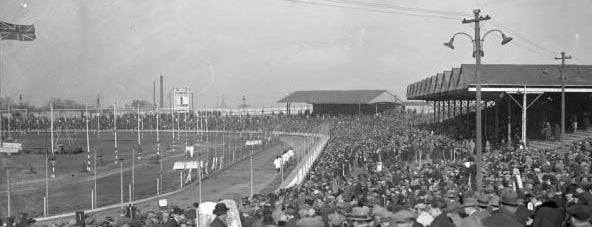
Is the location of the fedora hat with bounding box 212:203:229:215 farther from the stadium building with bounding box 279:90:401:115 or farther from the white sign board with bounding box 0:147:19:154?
the stadium building with bounding box 279:90:401:115

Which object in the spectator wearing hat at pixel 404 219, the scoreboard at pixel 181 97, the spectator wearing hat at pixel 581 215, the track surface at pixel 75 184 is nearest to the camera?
the spectator wearing hat at pixel 581 215

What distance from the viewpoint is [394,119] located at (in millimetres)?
63375

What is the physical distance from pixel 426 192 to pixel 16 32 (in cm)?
2231

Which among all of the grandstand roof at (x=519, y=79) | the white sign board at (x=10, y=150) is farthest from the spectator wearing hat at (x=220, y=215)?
the white sign board at (x=10, y=150)

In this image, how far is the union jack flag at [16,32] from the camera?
28430 mm

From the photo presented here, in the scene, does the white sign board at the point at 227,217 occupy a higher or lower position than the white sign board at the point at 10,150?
higher

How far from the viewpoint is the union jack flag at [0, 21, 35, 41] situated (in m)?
28.4

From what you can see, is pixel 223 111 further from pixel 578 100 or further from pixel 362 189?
pixel 362 189

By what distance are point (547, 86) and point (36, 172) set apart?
1311 inches

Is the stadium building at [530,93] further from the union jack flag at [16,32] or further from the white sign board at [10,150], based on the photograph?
the white sign board at [10,150]

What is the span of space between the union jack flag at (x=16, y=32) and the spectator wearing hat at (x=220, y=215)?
24143 millimetres

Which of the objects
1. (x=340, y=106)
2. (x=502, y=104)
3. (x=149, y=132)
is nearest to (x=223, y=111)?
(x=149, y=132)

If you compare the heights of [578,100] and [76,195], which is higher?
[578,100]

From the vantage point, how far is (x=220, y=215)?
7586 millimetres
